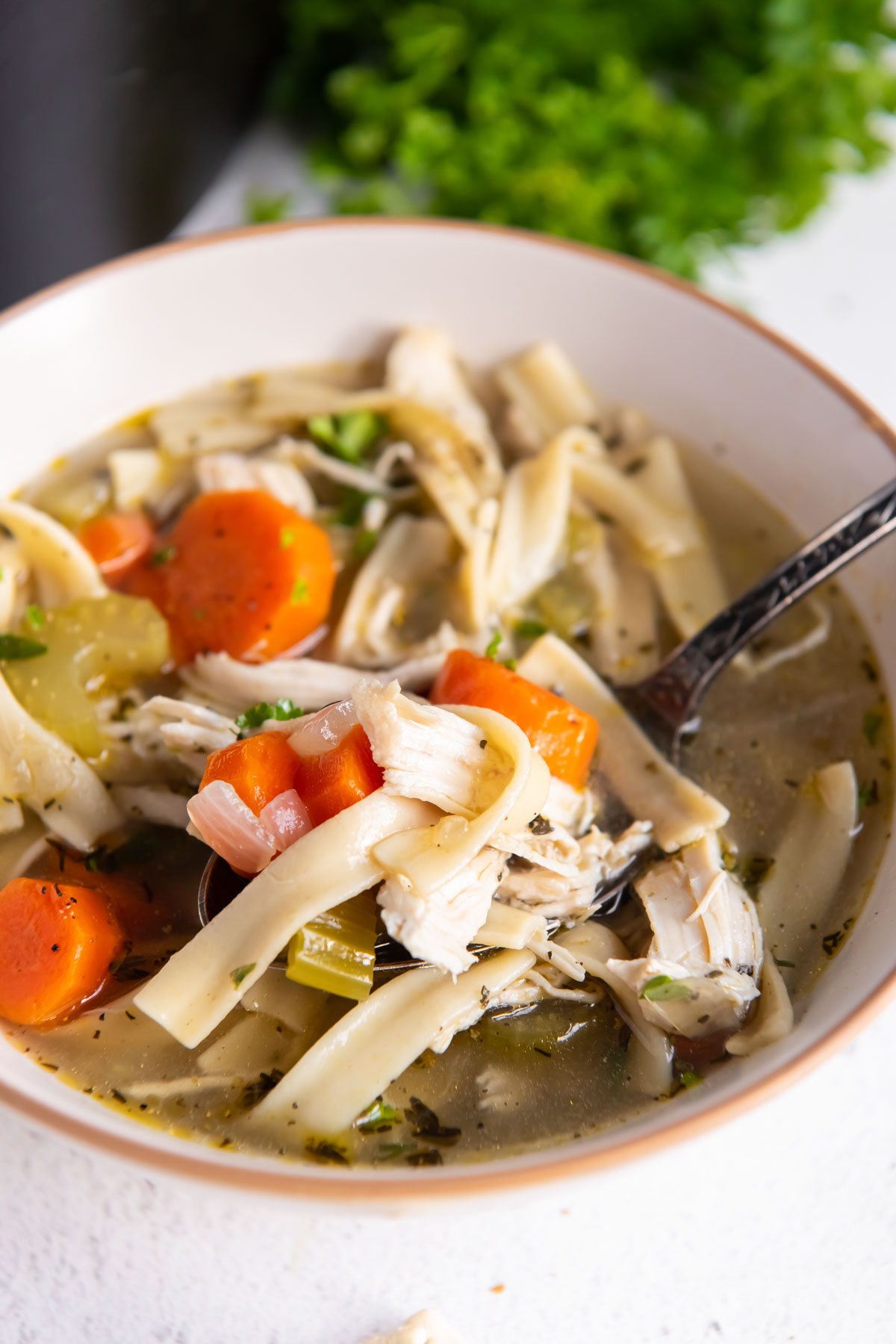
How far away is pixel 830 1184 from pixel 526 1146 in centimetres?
62

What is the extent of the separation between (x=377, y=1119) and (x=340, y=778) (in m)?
0.62

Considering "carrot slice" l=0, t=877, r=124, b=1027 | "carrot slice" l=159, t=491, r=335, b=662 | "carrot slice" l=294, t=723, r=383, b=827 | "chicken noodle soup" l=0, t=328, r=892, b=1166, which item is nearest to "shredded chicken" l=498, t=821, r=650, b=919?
"chicken noodle soup" l=0, t=328, r=892, b=1166

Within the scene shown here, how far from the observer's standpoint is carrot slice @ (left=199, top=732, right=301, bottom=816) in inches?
83.7

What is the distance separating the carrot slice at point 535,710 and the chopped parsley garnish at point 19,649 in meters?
0.97

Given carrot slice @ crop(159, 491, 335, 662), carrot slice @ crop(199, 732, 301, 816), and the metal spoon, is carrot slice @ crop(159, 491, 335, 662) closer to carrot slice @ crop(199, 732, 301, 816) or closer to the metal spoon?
carrot slice @ crop(199, 732, 301, 816)

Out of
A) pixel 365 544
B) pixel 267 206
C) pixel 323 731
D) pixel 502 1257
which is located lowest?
pixel 502 1257

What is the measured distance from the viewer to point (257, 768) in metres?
2.14

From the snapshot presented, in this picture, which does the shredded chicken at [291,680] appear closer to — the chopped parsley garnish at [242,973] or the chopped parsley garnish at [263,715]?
the chopped parsley garnish at [263,715]

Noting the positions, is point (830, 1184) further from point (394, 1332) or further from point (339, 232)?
point (339, 232)

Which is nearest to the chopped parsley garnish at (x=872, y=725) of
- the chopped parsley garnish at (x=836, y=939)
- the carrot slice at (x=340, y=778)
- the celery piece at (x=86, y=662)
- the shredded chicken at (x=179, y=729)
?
the chopped parsley garnish at (x=836, y=939)

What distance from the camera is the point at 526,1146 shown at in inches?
78.2

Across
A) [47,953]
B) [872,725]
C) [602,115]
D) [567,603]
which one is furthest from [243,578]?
[602,115]

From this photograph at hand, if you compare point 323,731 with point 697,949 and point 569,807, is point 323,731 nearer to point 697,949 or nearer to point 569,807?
point 569,807

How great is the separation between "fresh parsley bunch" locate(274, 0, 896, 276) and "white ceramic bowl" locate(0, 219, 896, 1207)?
586 millimetres
